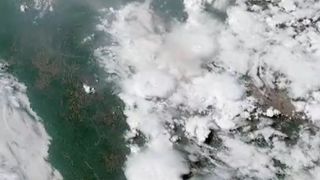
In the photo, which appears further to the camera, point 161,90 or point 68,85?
point 68,85

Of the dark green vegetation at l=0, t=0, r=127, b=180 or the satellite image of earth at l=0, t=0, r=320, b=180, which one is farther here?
the dark green vegetation at l=0, t=0, r=127, b=180

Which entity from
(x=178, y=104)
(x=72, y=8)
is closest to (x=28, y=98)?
(x=72, y=8)

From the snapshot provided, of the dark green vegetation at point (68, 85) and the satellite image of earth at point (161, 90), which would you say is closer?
the satellite image of earth at point (161, 90)

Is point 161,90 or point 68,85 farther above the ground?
point 68,85

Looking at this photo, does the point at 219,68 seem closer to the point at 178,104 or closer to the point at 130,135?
the point at 178,104
